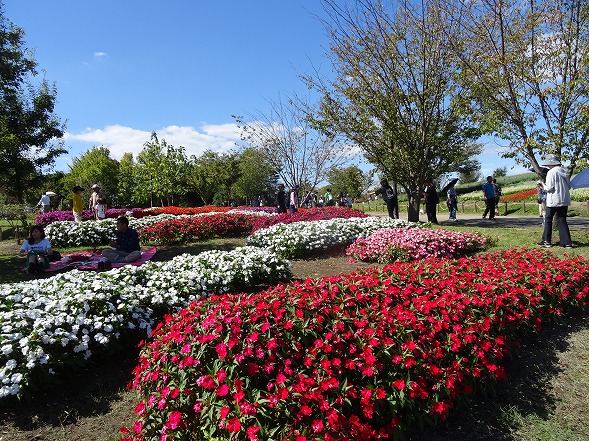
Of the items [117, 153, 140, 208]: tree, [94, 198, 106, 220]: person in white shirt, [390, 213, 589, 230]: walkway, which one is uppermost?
[117, 153, 140, 208]: tree

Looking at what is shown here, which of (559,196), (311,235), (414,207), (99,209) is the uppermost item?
(99,209)

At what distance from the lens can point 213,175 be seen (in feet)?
139

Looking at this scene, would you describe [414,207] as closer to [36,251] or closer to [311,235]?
[311,235]

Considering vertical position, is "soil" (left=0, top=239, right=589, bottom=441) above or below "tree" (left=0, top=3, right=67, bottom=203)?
below

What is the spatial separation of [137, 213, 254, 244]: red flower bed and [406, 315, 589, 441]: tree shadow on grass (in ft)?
31.4

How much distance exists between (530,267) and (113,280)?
15.6 ft

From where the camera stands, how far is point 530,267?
4637 mm

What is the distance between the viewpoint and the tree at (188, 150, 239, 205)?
4127cm

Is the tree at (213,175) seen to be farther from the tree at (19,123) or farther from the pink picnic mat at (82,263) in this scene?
the pink picnic mat at (82,263)

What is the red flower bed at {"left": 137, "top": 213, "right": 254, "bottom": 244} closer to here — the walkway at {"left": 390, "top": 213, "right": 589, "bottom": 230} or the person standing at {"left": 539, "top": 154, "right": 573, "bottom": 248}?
the walkway at {"left": 390, "top": 213, "right": 589, "bottom": 230}

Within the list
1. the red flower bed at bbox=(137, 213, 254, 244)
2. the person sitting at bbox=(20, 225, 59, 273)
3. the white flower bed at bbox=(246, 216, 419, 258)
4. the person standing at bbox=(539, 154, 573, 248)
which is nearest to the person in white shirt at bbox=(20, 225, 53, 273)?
the person sitting at bbox=(20, 225, 59, 273)

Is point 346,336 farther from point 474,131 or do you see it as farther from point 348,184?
point 348,184

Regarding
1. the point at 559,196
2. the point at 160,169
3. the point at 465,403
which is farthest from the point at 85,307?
the point at 160,169

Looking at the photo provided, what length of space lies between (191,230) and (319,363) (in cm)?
983
